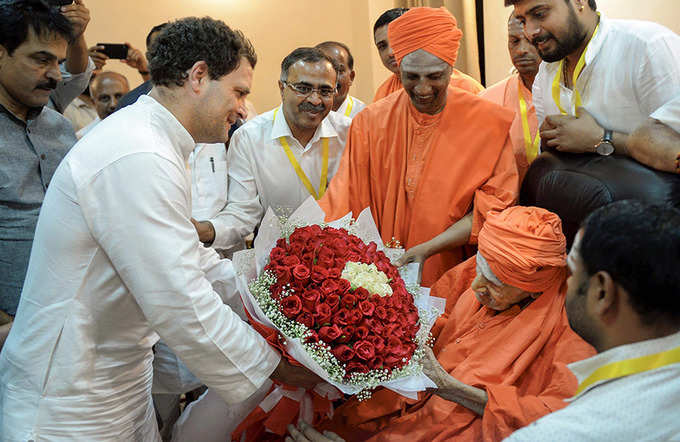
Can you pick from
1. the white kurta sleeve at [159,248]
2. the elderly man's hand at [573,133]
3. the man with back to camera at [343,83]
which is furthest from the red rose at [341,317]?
the man with back to camera at [343,83]

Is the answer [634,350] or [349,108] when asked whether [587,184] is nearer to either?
[634,350]

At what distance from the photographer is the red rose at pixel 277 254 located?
2.01 meters

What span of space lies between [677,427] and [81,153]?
1.67m

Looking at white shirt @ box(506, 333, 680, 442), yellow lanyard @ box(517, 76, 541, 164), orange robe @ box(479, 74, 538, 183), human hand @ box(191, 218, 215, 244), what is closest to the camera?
white shirt @ box(506, 333, 680, 442)

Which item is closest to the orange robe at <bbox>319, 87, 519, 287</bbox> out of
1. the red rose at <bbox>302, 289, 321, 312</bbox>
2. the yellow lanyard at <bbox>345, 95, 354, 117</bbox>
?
the red rose at <bbox>302, 289, 321, 312</bbox>

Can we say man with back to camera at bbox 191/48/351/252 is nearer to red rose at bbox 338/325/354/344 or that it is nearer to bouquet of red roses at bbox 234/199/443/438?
bouquet of red roses at bbox 234/199/443/438

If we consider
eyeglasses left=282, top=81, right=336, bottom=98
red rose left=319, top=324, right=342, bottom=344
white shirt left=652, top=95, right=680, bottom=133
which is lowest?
red rose left=319, top=324, right=342, bottom=344

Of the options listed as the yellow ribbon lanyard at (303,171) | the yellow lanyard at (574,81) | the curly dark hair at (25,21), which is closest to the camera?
the curly dark hair at (25,21)

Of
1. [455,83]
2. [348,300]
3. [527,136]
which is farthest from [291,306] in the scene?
[455,83]

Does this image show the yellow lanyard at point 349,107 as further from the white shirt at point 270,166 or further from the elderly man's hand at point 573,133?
the elderly man's hand at point 573,133

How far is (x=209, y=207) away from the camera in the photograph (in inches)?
129

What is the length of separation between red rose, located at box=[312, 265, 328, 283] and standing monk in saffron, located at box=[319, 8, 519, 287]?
2.45ft

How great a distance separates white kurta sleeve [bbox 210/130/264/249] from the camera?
3.18 metres

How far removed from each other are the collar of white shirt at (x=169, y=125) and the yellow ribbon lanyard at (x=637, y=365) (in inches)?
54.3
